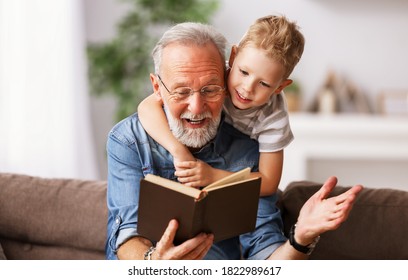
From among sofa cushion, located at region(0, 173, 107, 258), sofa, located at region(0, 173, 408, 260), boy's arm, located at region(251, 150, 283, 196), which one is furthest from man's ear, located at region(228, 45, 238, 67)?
sofa cushion, located at region(0, 173, 107, 258)

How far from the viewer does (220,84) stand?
1603 millimetres

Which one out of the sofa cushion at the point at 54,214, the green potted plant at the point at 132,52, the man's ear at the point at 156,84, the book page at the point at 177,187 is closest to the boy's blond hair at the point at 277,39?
the man's ear at the point at 156,84

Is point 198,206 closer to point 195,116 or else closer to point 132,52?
point 195,116

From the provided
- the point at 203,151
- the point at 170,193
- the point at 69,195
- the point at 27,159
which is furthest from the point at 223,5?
the point at 170,193

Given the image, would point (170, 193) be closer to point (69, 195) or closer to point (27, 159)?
point (69, 195)

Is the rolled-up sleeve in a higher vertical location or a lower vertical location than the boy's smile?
lower

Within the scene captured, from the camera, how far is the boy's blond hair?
158 cm

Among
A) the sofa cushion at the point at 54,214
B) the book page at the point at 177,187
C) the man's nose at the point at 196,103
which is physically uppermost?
the man's nose at the point at 196,103

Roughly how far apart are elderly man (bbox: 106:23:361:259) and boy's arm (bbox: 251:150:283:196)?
61 millimetres

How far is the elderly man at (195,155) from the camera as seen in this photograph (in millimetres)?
1562

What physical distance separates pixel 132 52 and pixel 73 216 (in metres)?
2.09

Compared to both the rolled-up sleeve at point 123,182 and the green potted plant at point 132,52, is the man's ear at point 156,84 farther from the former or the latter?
the green potted plant at point 132,52

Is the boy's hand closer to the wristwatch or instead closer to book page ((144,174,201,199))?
book page ((144,174,201,199))

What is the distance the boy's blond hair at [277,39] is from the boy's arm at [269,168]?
22cm
